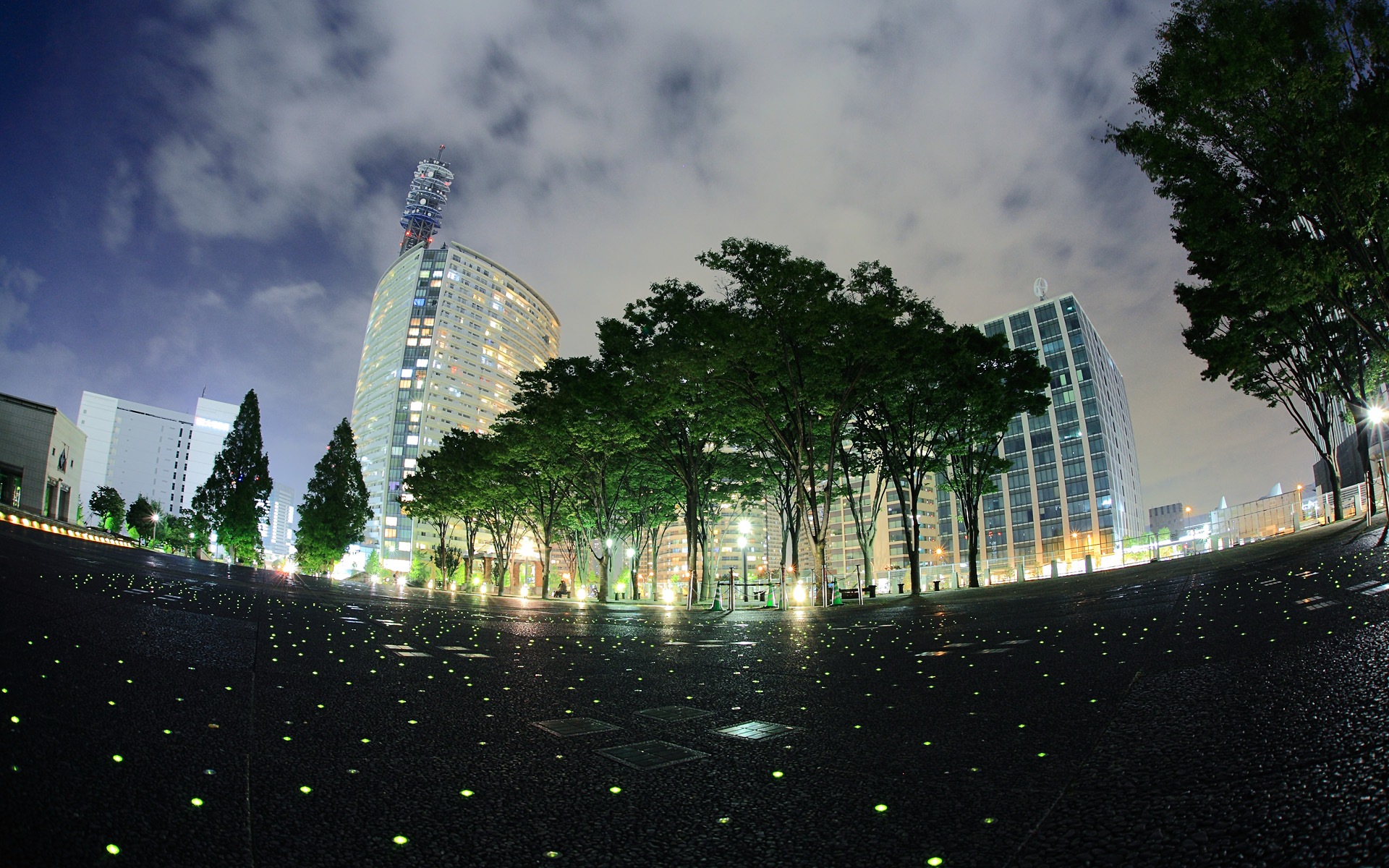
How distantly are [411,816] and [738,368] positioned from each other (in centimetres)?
1875

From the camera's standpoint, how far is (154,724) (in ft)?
8.79

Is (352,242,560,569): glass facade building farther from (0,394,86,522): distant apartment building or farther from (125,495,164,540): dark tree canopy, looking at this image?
(0,394,86,522): distant apartment building

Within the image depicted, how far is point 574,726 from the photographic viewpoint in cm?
318

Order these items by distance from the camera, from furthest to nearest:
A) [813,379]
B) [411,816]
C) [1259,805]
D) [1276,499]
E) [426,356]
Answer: [426,356], [1276,499], [813,379], [411,816], [1259,805]

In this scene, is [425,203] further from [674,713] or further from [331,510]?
[674,713]

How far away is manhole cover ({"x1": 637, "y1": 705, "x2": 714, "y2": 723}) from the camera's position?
3408 millimetres

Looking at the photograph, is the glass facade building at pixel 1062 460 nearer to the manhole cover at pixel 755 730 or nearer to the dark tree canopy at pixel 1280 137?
the dark tree canopy at pixel 1280 137

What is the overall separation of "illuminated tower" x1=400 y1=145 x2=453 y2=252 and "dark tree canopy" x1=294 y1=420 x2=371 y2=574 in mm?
126378

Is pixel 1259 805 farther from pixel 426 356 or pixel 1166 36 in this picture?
pixel 426 356

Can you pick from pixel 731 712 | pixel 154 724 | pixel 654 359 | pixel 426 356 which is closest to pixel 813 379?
pixel 654 359

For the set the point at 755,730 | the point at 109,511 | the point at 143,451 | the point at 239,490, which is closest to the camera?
the point at 755,730

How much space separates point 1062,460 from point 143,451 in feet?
639

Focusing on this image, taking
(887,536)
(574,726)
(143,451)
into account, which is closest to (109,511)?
(143,451)

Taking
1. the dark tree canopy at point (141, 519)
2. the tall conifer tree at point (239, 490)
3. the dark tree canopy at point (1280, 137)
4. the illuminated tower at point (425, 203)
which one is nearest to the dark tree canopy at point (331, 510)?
the tall conifer tree at point (239, 490)
